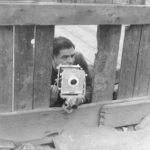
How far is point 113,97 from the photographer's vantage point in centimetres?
358

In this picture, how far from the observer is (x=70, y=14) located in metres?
2.88

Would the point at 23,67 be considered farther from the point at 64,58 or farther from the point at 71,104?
the point at 64,58

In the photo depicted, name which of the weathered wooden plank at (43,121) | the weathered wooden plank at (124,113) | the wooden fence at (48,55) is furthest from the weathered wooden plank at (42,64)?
the weathered wooden plank at (124,113)

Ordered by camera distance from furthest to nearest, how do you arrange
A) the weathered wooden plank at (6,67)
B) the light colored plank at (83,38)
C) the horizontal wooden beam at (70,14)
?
the light colored plank at (83,38)
the weathered wooden plank at (6,67)
the horizontal wooden beam at (70,14)

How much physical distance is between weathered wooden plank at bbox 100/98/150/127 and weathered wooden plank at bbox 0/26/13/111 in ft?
2.97

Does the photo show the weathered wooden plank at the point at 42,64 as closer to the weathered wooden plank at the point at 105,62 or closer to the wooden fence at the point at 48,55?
the wooden fence at the point at 48,55

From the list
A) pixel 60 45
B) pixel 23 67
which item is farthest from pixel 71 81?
pixel 60 45

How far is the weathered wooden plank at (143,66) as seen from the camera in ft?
11.1

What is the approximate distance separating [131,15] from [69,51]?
70 centimetres

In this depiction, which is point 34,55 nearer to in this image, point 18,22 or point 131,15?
point 18,22

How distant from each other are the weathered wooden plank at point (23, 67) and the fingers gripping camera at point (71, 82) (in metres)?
0.25

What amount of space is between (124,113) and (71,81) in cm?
82

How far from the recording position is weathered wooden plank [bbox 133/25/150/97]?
339 cm

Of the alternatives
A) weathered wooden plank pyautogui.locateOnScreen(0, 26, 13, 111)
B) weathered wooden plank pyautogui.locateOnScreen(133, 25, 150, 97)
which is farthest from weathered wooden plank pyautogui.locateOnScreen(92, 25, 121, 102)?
weathered wooden plank pyautogui.locateOnScreen(0, 26, 13, 111)
